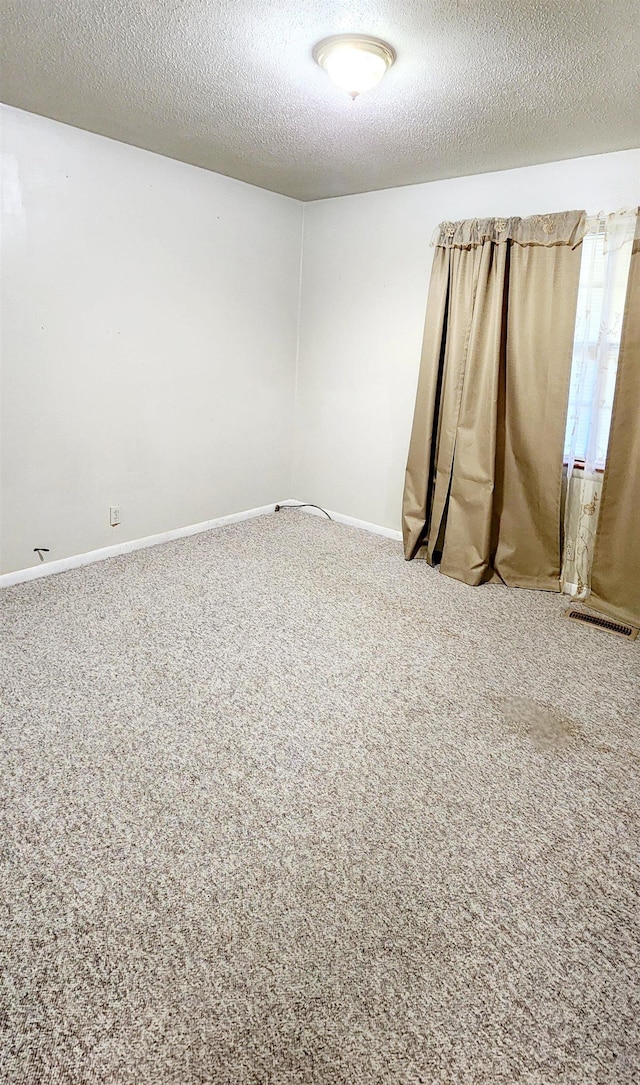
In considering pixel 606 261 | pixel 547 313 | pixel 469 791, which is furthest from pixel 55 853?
pixel 606 261

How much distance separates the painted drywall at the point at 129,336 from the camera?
3.02 metres

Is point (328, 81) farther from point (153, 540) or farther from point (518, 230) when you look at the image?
point (153, 540)

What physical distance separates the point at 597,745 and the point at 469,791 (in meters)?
0.58

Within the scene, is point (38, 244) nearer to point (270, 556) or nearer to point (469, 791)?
point (270, 556)

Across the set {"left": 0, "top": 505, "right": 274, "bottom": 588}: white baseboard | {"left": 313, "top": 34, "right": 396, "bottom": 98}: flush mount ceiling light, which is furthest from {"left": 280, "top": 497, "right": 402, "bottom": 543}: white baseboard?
{"left": 313, "top": 34, "right": 396, "bottom": 98}: flush mount ceiling light

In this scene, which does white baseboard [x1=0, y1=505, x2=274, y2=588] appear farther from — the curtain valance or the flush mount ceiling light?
the flush mount ceiling light

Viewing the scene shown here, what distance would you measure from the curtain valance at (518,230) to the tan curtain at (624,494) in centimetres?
31

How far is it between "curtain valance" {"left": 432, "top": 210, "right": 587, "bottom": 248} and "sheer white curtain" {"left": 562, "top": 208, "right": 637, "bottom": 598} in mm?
91

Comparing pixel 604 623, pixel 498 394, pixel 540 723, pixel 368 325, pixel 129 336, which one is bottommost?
pixel 540 723

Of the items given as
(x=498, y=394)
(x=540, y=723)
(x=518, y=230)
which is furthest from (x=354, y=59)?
(x=540, y=723)

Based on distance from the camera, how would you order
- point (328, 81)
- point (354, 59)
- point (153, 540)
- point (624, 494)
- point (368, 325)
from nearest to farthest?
point (354, 59) → point (328, 81) → point (624, 494) → point (153, 540) → point (368, 325)

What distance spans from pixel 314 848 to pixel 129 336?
114 inches

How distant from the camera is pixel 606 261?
10.1ft

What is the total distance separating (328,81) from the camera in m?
2.32
